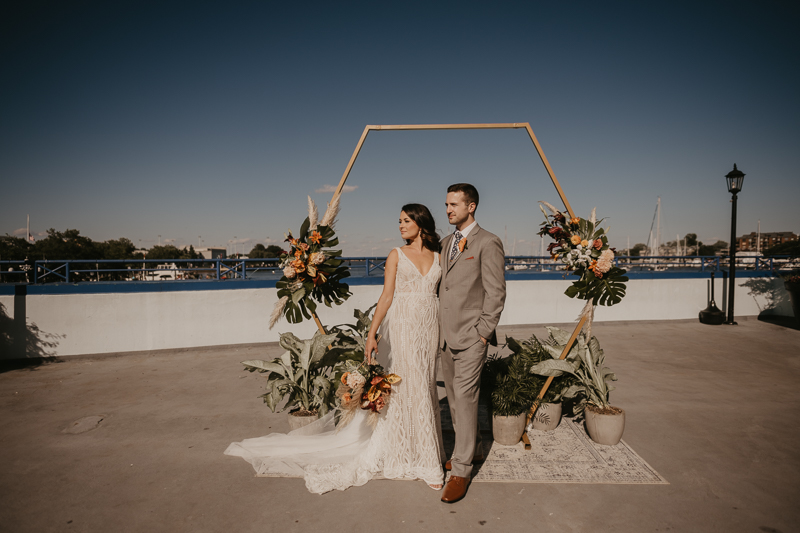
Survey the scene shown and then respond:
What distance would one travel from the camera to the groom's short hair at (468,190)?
328cm

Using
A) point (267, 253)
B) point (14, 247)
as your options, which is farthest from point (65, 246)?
point (267, 253)

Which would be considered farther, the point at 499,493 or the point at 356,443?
the point at 356,443

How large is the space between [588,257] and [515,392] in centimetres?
141

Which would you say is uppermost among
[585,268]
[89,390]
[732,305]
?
[585,268]

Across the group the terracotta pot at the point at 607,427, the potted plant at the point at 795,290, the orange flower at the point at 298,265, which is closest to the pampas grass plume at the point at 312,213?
the orange flower at the point at 298,265

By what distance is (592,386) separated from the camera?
3.99 m

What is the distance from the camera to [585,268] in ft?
12.5

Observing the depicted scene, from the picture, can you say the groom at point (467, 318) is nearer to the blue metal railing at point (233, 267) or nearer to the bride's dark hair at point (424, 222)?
the bride's dark hair at point (424, 222)

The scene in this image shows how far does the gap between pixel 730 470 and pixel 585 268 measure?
1.95m

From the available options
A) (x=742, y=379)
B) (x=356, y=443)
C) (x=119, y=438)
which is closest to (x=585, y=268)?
(x=356, y=443)

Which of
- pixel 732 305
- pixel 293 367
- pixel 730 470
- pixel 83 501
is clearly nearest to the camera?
pixel 83 501

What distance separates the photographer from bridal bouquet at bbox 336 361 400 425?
10.1ft

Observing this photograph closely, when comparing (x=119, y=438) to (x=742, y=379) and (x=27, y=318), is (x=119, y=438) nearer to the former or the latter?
(x=27, y=318)

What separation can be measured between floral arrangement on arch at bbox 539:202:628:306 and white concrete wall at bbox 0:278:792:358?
5.57m
